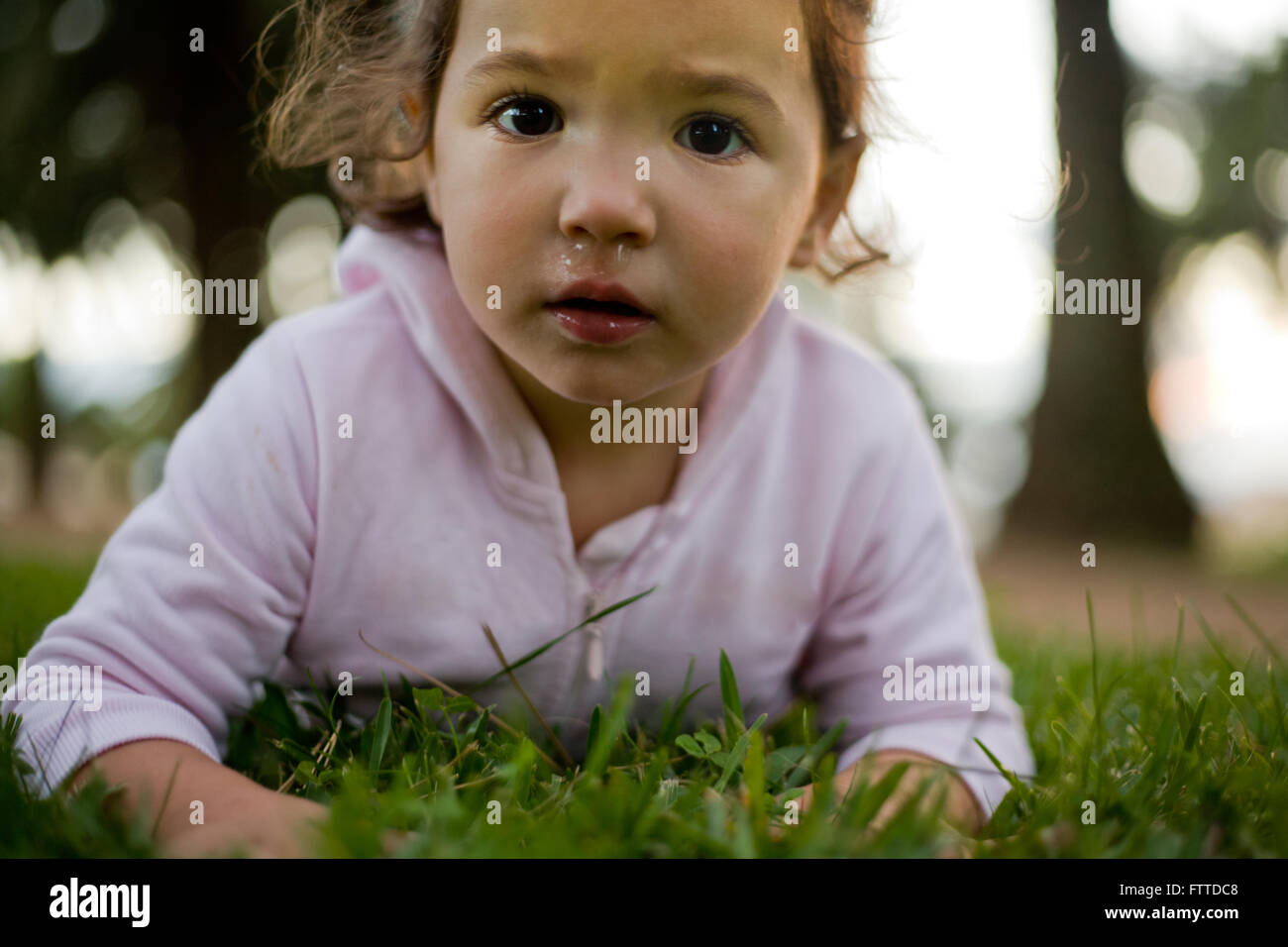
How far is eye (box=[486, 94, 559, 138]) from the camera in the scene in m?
1.24

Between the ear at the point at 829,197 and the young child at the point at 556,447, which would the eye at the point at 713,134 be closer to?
the young child at the point at 556,447

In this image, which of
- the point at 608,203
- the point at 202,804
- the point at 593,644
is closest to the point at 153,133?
the point at 593,644

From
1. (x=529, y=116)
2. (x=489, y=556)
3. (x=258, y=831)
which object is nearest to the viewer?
(x=258, y=831)

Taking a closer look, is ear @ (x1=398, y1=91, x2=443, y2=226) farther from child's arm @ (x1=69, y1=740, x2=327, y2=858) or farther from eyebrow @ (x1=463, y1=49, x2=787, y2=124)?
child's arm @ (x1=69, y1=740, x2=327, y2=858)

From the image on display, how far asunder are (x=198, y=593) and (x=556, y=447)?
1.72 feet

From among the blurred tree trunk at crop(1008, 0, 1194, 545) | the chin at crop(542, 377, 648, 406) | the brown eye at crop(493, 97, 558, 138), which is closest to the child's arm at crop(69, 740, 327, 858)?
Result: the chin at crop(542, 377, 648, 406)

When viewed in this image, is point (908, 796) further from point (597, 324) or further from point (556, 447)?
point (556, 447)

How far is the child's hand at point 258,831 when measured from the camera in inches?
36.4

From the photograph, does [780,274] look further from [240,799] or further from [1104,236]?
[1104,236]

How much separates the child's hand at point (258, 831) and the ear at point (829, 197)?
42.5 inches

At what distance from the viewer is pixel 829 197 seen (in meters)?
1.68

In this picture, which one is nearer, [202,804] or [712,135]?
[202,804]

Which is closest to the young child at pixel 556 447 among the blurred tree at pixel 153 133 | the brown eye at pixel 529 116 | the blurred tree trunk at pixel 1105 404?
the brown eye at pixel 529 116

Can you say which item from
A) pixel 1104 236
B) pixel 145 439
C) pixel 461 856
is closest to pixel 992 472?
pixel 1104 236
